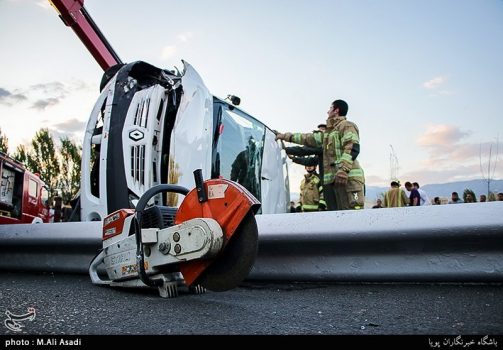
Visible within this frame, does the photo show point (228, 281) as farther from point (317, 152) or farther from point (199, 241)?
point (317, 152)

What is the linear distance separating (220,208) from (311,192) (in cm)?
497

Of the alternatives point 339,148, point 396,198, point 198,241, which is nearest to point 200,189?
point 198,241

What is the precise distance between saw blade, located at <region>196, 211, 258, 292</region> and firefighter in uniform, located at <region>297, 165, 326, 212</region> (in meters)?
4.76

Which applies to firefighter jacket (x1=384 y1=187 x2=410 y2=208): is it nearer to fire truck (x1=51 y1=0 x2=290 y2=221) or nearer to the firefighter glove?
the firefighter glove

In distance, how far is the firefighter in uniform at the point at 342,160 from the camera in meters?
4.72

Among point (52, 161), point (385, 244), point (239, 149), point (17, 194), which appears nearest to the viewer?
point (385, 244)

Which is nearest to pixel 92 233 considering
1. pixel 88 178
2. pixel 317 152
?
pixel 88 178

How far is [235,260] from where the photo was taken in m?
1.85

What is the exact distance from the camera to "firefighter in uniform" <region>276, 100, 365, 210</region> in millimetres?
4723

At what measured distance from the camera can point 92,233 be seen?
2857mm

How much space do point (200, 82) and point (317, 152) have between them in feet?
8.19

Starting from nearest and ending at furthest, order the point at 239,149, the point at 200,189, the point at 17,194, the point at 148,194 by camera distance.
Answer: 1. the point at 200,189
2. the point at 148,194
3. the point at 239,149
4. the point at 17,194

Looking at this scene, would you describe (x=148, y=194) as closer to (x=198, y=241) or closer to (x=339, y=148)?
(x=198, y=241)

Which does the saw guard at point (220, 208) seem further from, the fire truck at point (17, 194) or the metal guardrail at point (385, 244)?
the fire truck at point (17, 194)
